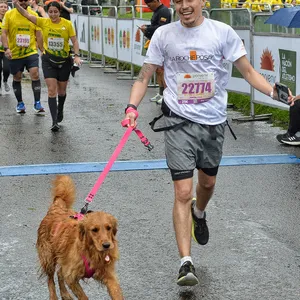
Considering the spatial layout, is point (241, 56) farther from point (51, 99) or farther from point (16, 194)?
point (51, 99)

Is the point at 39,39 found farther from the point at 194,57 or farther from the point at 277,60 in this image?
the point at 194,57

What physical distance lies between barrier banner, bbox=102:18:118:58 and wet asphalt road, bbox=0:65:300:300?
8.62 m

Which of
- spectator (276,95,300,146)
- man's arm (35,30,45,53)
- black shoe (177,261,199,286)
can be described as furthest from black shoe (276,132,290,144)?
black shoe (177,261,199,286)

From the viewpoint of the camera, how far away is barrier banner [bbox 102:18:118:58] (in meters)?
21.4

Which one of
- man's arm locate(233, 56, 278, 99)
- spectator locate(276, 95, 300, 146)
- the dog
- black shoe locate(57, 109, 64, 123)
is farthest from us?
black shoe locate(57, 109, 64, 123)

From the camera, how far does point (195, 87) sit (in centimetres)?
578

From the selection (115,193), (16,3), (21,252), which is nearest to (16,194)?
(115,193)

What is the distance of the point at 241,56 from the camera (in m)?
5.91

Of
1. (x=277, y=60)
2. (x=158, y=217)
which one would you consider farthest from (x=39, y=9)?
(x=158, y=217)

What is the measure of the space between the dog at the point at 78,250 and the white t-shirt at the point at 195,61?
3.88ft

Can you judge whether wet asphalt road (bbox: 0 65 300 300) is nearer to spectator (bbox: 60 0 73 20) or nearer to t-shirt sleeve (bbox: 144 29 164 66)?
t-shirt sleeve (bbox: 144 29 164 66)

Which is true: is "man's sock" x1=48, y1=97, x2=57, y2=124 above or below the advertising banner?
below

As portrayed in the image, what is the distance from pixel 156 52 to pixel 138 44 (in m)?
13.2

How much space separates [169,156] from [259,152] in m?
4.95
